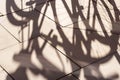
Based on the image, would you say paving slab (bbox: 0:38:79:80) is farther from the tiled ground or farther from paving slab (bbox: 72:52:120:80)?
paving slab (bbox: 72:52:120:80)

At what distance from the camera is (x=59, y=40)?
5.16 meters

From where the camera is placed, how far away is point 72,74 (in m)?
4.41

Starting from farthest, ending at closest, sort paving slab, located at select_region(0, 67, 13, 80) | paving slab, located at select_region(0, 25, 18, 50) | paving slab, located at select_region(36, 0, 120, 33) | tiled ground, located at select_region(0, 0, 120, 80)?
paving slab, located at select_region(36, 0, 120, 33)
paving slab, located at select_region(0, 25, 18, 50)
tiled ground, located at select_region(0, 0, 120, 80)
paving slab, located at select_region(0, 67, 13, 80)

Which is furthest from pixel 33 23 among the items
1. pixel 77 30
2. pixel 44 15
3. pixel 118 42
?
pixel 118 42

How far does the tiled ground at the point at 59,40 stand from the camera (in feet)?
14.7

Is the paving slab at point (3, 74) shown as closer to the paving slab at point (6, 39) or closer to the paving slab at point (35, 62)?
the paving slab at point (35, 62)

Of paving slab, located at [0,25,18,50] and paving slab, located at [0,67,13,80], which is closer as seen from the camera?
paving slab, located at [0,67,13,80]

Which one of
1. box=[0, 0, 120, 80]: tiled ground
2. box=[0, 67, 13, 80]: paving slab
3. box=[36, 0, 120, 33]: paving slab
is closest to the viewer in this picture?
box=[0, 67, 13, 80]: paving slab

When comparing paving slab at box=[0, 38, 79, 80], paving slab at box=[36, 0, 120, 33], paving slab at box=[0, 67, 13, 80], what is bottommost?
paving slab at box=[0, 67, 13, 80]

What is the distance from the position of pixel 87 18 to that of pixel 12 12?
5.52 ft

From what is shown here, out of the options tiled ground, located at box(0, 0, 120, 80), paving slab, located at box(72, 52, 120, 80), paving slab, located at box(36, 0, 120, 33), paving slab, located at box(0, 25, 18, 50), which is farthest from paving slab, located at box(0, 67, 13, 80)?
paving slab, located at box(36, 0, 120, 33)

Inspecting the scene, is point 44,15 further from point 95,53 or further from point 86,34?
point 95,53

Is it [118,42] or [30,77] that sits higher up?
[118,42]

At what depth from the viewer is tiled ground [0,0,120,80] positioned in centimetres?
447
